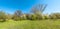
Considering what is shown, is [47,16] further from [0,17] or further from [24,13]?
[0,17]

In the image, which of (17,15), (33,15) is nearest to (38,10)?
(33,15)

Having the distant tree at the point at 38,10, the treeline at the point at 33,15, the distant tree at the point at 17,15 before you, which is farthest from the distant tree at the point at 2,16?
the distant tree at the point at 38,10

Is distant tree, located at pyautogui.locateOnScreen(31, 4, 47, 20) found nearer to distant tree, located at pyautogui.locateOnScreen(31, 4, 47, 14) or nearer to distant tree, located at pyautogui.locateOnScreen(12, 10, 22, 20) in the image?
distant tree, located at pyautogui.locateOnScreen(31, 4, 47, 14)

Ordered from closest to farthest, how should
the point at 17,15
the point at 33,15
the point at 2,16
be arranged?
the point at 33,15 → the point at 2,16 → the point at 17,15

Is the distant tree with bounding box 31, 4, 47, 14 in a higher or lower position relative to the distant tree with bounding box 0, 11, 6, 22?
higher

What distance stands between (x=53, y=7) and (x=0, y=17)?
4.54 metres

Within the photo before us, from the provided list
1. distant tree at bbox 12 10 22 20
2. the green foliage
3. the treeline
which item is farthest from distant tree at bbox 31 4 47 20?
the green foliage

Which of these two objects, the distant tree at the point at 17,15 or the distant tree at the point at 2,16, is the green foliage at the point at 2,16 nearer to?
the distant tree at the point at 2,16

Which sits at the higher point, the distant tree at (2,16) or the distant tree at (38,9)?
the distant tree at (38,9)

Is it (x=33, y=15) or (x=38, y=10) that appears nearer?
(x=33, y=15)

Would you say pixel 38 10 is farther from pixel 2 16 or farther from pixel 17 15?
pixel 2 16

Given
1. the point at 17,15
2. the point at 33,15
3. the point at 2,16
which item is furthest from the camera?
the point at 17,15

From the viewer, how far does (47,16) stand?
8.96 m

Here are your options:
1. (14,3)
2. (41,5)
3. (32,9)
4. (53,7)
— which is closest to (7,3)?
(14,3)
